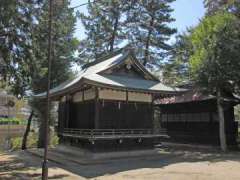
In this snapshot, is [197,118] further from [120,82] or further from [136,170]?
[136,170]

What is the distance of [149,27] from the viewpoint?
115ft

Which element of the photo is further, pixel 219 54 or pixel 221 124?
pixel 221 124

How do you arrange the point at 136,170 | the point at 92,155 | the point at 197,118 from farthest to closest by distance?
1. the point at 197,118
2. the point at 92,155
3. the point at 136,170

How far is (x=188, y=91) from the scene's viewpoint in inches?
1080

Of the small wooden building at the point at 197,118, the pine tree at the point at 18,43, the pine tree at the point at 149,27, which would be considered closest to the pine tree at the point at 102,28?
the pine tree at the point at 149,27

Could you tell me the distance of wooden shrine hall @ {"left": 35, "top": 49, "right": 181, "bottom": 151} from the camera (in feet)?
61.0

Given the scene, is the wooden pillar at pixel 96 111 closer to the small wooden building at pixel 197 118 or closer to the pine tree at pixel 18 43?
the pine tree at pixel 18 43

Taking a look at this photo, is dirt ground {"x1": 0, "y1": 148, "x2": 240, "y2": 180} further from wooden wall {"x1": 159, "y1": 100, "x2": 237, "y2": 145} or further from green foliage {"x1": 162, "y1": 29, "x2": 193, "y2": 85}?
green foliage {"x1": 162, "y1": 29, "x2": 193, "y2": 85}

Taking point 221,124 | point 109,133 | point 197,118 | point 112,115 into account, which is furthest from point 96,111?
point 197,118

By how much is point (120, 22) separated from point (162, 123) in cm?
1349

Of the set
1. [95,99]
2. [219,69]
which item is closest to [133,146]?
[95,99]

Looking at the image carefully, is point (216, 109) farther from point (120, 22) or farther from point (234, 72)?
point (120, 22)

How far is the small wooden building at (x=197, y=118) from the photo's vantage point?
24750 millimetres

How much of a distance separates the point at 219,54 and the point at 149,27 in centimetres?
1484
